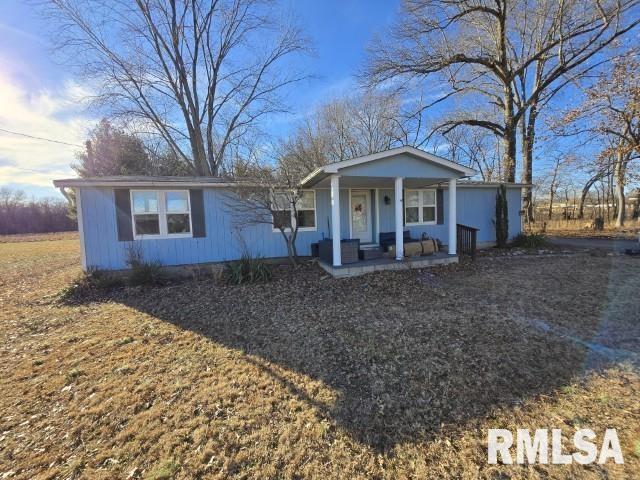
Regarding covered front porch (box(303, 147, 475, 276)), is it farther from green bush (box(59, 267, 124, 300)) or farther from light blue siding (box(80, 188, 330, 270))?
green bush (box(59, 267, 124, 300))

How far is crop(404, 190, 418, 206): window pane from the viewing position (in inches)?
385

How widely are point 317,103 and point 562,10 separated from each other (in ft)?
45.3

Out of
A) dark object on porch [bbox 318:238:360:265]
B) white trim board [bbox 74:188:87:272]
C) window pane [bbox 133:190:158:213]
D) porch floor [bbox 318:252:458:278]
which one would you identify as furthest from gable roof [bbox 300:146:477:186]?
white trim board [bbox 74:188:87:272]

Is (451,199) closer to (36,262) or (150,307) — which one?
(150,307)

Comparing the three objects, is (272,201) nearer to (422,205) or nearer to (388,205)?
(388,205)

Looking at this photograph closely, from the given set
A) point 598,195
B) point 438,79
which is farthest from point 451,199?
point 598,195

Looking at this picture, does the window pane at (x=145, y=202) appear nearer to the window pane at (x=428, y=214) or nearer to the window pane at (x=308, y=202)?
the window pane at (x=308, y=202)

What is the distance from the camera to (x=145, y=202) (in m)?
7.48

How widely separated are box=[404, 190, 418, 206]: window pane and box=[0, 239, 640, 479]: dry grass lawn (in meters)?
4.84

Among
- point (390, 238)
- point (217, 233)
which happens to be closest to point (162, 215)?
point (217, 233)

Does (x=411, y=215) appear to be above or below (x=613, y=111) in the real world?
below

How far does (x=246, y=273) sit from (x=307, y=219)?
2.86m

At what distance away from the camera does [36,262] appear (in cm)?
1150

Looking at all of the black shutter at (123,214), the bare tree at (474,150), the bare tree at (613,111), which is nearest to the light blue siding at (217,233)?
the black shutter at (123,214)
